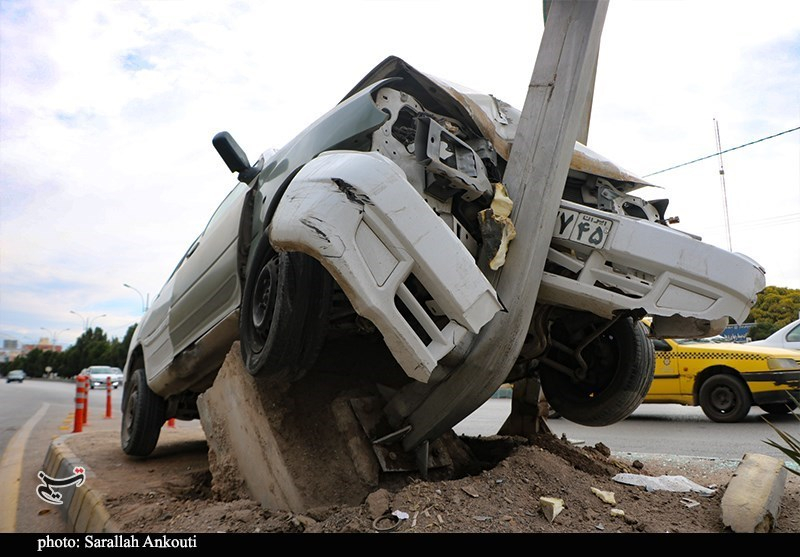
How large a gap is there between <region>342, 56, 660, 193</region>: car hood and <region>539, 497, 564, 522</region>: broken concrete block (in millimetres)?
1627

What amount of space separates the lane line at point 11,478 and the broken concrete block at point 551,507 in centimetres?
301

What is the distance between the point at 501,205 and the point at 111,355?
6010 centimetres

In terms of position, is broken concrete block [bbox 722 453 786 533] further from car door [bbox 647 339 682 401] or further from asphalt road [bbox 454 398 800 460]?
car door [bbox 647 339 682 401]

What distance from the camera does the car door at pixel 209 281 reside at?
3781 mm

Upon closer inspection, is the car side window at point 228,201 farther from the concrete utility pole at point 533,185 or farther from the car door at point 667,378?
the car door at point 667,378

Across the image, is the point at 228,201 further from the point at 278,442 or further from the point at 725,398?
the point at 725,398

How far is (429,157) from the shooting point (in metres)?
2.62

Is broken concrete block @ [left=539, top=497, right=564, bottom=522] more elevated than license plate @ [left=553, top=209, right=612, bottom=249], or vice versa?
license plate @ [left=553, top=209, right=612, bottom=249]

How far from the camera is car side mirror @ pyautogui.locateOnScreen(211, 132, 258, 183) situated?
3797 millimetres

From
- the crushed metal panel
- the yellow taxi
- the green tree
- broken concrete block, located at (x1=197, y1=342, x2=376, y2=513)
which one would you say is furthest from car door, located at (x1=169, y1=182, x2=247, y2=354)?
the green tree

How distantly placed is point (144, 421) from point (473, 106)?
3871mm

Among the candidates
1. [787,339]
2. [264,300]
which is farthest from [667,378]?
[264,300]

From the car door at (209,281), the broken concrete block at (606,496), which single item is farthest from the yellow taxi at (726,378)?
the car door at (209,281)
